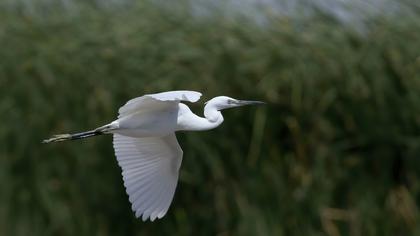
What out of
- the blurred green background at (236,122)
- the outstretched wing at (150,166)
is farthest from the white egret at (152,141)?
the blurred green background at (236,122)

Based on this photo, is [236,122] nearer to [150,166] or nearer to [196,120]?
[150,166]

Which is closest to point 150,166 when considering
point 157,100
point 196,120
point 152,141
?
point 152,141

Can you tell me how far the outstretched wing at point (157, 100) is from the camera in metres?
4.47

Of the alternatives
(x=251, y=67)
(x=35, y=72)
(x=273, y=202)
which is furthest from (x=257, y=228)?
(x=35, y=72)

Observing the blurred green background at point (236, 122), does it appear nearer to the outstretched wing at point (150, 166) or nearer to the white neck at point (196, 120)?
the outstretched wing at point (150, 166)

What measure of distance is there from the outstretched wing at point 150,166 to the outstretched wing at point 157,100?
1.32 ft

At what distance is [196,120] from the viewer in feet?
16.1

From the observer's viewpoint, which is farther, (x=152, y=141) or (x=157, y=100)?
(x=152, y=141)

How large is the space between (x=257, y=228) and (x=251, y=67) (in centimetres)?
67

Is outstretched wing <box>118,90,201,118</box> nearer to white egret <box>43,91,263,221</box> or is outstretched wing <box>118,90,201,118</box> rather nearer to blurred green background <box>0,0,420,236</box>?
white egret <box>43,91,263,221</box>

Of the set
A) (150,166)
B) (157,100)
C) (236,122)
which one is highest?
(157,100)

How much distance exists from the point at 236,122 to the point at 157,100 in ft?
4.36

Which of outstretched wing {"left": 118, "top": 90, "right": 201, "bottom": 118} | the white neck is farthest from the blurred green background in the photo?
outstretched wing {"left": 118, "top": 90, "right": 201, "bottom": 118}

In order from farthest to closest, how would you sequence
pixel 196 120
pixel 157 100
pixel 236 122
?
1. pixel 236 122
2. pixel 196 120
3. pixel 157 100
